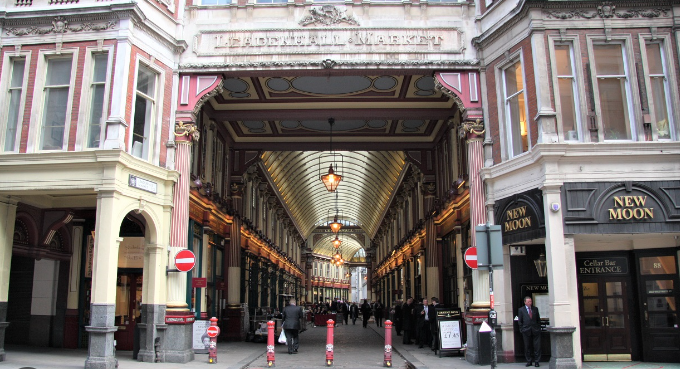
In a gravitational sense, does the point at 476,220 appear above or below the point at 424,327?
above

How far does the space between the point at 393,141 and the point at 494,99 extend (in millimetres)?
9156

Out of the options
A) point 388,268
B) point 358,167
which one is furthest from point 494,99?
point 388,268

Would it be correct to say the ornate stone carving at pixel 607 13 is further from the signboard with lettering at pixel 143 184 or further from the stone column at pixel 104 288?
the stone column at pixel 104 288

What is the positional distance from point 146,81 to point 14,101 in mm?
3041

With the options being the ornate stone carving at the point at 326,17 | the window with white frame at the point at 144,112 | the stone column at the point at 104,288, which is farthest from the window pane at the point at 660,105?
the stone column at the point at 104,288

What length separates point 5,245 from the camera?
43.4ft

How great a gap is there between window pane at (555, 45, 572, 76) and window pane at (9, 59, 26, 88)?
40.8 ft

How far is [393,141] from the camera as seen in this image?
23000mm

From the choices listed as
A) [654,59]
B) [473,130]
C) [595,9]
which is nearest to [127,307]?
[473,130]

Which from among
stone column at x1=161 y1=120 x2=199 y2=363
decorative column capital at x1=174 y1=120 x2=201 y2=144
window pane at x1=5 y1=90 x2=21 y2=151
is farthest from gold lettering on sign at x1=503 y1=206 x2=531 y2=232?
window pane at x1=5 y1=90 x2=21 y2=151

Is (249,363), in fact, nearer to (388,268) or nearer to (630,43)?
(630,43)

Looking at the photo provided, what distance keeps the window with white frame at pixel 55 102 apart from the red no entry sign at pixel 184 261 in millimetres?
3626

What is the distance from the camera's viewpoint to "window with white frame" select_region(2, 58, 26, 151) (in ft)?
43.0

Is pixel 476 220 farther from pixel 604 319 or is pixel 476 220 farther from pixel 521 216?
A: pixel 604 319
